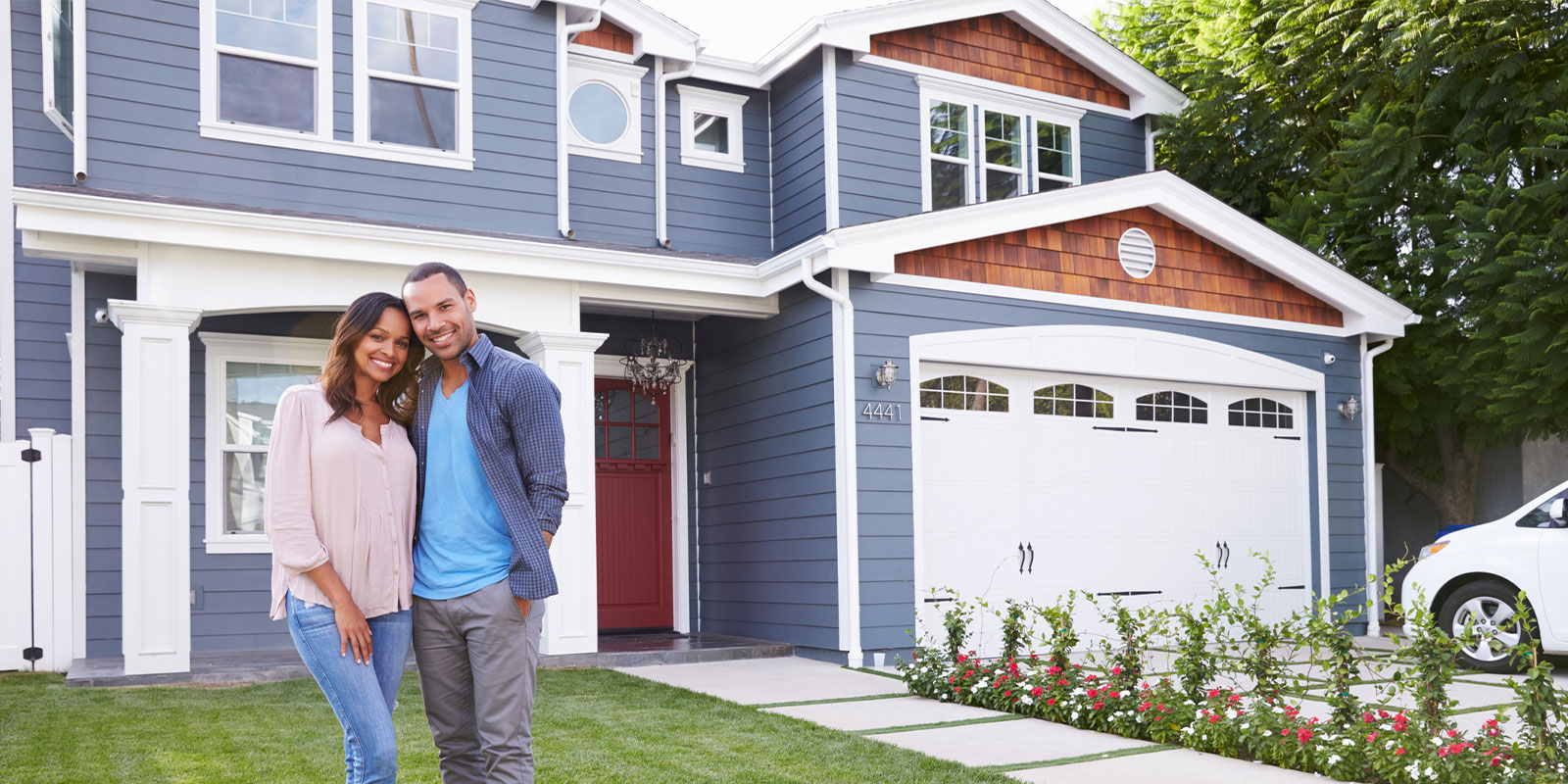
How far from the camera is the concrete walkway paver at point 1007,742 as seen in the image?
5.40 meters

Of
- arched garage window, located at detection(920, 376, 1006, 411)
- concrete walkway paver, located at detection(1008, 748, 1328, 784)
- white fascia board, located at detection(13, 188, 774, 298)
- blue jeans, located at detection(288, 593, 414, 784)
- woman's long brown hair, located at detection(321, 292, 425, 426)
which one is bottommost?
concrete walkway paver, located at detection(1008, 748, 1328, 784)

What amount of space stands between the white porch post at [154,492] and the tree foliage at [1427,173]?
9.87 m

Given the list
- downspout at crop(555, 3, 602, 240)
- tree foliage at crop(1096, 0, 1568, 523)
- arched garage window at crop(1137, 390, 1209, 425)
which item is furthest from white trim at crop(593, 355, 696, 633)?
tree foliage at crop(1096, 0, 1568, 523)

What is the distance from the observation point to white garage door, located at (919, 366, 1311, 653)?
9.35 metres

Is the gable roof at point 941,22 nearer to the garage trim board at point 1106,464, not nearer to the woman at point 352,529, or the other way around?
the garage trim board at point 1106,464


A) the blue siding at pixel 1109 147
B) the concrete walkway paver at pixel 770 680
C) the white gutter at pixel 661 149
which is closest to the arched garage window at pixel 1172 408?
the blue siding at pixel 1109 147

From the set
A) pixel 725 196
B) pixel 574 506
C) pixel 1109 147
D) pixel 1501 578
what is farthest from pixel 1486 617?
pixel 725 196

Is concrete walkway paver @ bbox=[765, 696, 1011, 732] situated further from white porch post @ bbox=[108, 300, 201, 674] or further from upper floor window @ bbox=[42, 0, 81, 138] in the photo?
upper floor window @ bbox=[42, 0, 81, 138]

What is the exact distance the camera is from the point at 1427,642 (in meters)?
4.93

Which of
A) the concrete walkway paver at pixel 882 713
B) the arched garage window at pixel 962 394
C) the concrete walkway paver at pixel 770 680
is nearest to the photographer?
the concrete walkway paver at pixel 882 713

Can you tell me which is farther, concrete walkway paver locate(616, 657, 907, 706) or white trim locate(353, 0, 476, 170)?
white trim locate(353, 0, 476, 170)

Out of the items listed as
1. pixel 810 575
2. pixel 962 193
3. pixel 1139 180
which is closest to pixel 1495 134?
pixel 1139 180

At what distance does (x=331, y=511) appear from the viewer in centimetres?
282

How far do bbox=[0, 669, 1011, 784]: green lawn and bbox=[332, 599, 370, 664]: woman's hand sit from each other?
7.06ft
